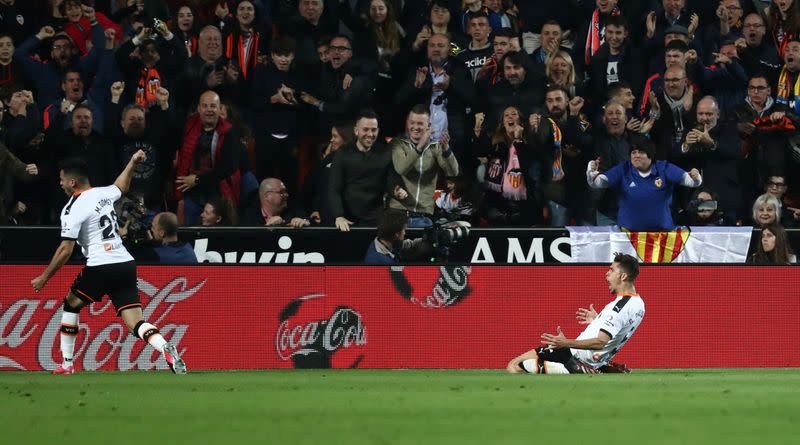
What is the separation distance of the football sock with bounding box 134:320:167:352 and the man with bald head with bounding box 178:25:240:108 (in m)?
5.08

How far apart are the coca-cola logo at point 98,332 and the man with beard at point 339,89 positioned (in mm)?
3460

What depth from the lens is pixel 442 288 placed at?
14195 millimetres

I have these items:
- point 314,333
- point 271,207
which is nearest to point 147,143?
point 271,207

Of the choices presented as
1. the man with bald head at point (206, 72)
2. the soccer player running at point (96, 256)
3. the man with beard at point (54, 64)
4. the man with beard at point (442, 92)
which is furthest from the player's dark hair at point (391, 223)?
the man with beard at point (54, 64)

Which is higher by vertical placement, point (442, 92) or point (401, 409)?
point (442, 92)

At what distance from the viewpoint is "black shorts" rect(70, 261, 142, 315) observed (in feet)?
40.3

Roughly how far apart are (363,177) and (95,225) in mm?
3898

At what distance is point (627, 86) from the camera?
16.6 m

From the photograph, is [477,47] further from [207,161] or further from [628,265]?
[628,265]

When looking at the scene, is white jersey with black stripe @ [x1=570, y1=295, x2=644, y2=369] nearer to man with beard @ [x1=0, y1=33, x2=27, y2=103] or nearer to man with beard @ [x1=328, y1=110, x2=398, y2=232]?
man with beard @ [x1=328, y1=110, x2=398, y2=232]

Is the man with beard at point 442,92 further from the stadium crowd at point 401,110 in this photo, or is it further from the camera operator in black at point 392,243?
the camera operator in black at point 392,243

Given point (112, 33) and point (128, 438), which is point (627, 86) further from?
point (128, 438)

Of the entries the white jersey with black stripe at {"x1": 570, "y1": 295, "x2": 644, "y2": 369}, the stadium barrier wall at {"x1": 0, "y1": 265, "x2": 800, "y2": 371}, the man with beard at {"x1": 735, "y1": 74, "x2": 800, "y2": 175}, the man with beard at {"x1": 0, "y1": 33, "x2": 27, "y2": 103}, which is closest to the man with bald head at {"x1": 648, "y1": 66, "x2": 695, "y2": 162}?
the man with beard at {"x1": 735, "y1": 74, "x2": 800, "y2": 175}

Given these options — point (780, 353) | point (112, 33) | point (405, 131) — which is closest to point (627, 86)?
point (405, 131)
